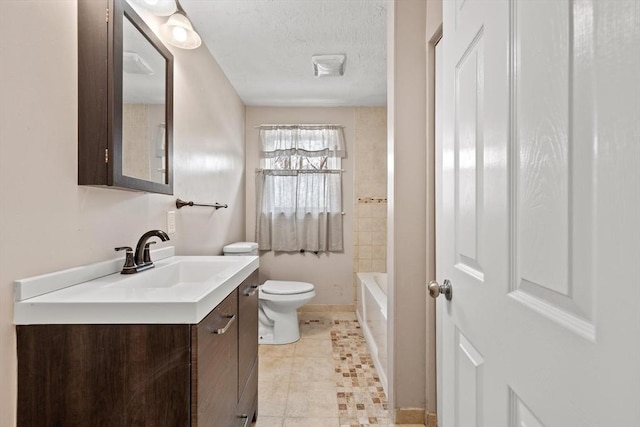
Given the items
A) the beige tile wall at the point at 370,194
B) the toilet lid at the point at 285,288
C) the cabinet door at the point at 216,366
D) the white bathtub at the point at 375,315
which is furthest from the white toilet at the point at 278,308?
the cabinet door at the point at 216,366

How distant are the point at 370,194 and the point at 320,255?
87cm

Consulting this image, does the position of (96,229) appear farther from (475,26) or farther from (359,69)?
(359,69)

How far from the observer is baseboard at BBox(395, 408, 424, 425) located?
1696 millimetres

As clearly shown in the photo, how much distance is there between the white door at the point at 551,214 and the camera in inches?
13.4

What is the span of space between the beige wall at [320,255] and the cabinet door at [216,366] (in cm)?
232

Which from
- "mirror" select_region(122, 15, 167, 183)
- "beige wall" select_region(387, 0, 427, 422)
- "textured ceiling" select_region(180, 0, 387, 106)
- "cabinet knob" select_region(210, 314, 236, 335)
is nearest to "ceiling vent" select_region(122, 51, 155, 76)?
"mirror" select_region(122, 15, 167, 183)

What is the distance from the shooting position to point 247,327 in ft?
4.86

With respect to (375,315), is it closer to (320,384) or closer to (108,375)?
(320,384)

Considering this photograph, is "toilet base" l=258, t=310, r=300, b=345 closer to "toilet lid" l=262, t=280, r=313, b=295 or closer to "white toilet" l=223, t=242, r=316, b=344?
"white toilet" l=223, t=242, r=316, b=344

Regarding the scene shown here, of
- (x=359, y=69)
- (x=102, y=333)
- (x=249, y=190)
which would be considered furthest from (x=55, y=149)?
(x=249, y=190)

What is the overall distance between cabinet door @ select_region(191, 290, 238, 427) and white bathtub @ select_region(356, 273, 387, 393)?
3.67ft

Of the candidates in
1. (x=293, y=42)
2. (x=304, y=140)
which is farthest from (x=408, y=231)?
(x=304, y=140)

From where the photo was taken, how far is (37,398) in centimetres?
84

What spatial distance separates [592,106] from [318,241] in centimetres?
323
